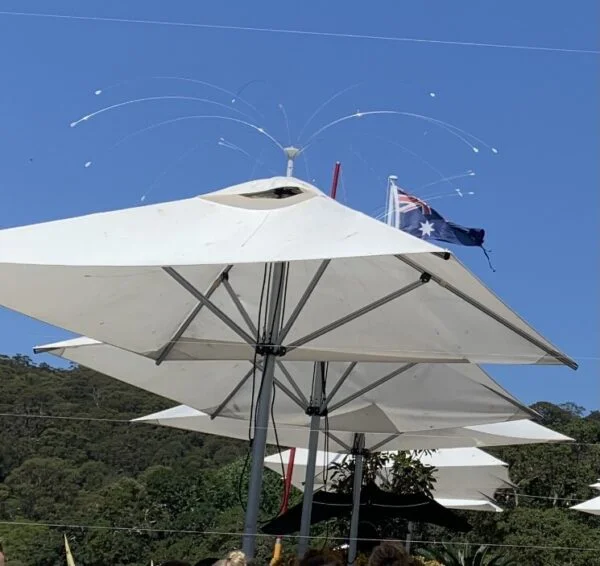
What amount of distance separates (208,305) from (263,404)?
0.50m

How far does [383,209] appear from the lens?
6660 mm

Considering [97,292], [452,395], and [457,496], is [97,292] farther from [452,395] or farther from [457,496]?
[457,496]

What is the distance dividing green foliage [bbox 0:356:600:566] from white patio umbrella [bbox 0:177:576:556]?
201 centimetres

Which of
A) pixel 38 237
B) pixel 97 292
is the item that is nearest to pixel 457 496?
pixel 97 292

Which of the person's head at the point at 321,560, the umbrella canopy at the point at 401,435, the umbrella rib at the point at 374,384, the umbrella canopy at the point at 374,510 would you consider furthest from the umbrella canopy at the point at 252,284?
the umbrella canopy at the point at 401,435

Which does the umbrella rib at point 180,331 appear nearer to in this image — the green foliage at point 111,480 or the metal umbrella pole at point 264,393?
the metal umbrella pole at point 264,393

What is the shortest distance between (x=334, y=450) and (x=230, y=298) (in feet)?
11.2

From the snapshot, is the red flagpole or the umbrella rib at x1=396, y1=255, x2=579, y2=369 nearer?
the umbrella rib at x1=396, y1=255, x2=579, y2=369

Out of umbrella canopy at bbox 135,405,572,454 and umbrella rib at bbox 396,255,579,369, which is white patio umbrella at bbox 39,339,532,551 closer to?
umbrella canopy at bbox 135,405,572,454

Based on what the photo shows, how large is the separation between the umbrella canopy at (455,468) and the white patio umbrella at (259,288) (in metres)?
3.79

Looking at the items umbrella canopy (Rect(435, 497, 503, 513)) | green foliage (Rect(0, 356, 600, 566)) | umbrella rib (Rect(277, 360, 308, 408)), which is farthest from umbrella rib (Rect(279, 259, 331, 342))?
umbrella canopy (Rect(435, 497, 503, 513))

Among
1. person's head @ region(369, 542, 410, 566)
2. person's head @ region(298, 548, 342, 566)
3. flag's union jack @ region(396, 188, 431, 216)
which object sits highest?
flag's union jack @ region(396, 188, 431, 216)

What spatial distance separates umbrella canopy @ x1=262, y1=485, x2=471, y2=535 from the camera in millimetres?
6461

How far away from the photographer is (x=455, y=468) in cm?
962
